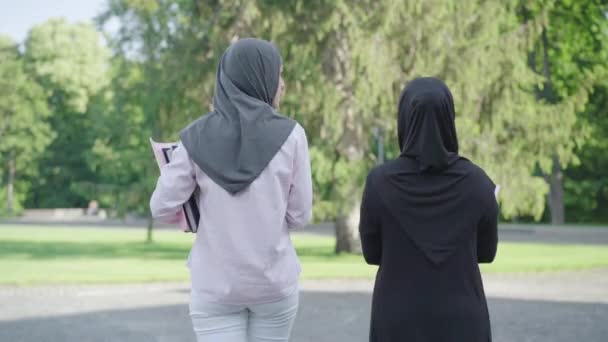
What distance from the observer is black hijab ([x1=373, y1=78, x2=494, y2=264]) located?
10.3ft

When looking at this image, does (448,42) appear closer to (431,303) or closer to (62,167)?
(431,303)

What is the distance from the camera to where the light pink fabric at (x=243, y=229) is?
327 centimetres

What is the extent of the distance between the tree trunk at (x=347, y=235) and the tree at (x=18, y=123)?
4753cm

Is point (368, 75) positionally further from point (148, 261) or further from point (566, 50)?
point (566, 50)

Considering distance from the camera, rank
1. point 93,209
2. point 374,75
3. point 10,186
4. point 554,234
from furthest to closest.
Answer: point 10,186 → point 93,209 → point 554,234 → point 374,75

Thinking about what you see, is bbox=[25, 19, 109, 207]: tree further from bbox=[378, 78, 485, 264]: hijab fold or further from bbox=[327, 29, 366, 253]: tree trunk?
bbox=[378, 78, 485, 264]: hijab fold

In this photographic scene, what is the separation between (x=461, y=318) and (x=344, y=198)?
16241mm

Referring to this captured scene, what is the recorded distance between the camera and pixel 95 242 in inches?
1224

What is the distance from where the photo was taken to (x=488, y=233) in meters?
3.30

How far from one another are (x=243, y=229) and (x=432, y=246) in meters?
0.68

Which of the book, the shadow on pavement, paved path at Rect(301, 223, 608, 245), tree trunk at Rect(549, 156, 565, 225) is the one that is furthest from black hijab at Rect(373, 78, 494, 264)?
tree trunk at Rect(549, 156, 565, 225)

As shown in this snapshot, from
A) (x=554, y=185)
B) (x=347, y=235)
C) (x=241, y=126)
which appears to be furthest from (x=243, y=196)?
(x=554, y=185)

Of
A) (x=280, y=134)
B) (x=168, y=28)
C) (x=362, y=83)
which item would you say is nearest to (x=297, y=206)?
(x=280, y=134)

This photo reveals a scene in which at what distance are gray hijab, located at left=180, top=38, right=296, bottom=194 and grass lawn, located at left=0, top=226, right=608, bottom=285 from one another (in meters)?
12.4
